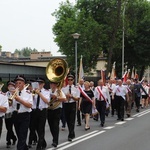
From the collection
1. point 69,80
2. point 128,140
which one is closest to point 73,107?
point 69,80

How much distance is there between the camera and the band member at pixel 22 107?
7961mm

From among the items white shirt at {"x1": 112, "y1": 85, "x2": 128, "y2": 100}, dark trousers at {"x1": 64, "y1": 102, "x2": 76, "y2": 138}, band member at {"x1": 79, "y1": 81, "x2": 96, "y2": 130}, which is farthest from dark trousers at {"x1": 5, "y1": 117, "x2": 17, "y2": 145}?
white shirt at {"x1": 112, "y1": 85, "x2": 128, "y2": 100}

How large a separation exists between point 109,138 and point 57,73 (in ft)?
8.39

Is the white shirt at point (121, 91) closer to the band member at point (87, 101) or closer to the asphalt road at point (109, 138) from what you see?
the asphalt road at point (109, 138)

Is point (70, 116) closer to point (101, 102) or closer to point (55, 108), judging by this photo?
point (55, 108)

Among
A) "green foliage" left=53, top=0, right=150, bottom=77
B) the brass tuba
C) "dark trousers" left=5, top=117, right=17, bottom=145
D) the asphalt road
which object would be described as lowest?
the asphalt road

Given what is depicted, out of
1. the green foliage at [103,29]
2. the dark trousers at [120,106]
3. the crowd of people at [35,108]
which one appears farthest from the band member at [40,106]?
the green foliage at [103,29]

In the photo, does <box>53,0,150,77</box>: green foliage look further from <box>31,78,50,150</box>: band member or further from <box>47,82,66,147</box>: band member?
<box>31,78,50,150</box>: band member

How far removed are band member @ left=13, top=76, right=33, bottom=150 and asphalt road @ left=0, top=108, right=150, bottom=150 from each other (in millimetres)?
1509

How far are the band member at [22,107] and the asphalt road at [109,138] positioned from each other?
1.51m

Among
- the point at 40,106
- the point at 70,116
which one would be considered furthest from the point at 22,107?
the point at 70,116

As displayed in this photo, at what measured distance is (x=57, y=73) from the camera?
32.9 ft

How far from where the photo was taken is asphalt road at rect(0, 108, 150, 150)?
975cm

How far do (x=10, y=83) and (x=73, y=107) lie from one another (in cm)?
198
